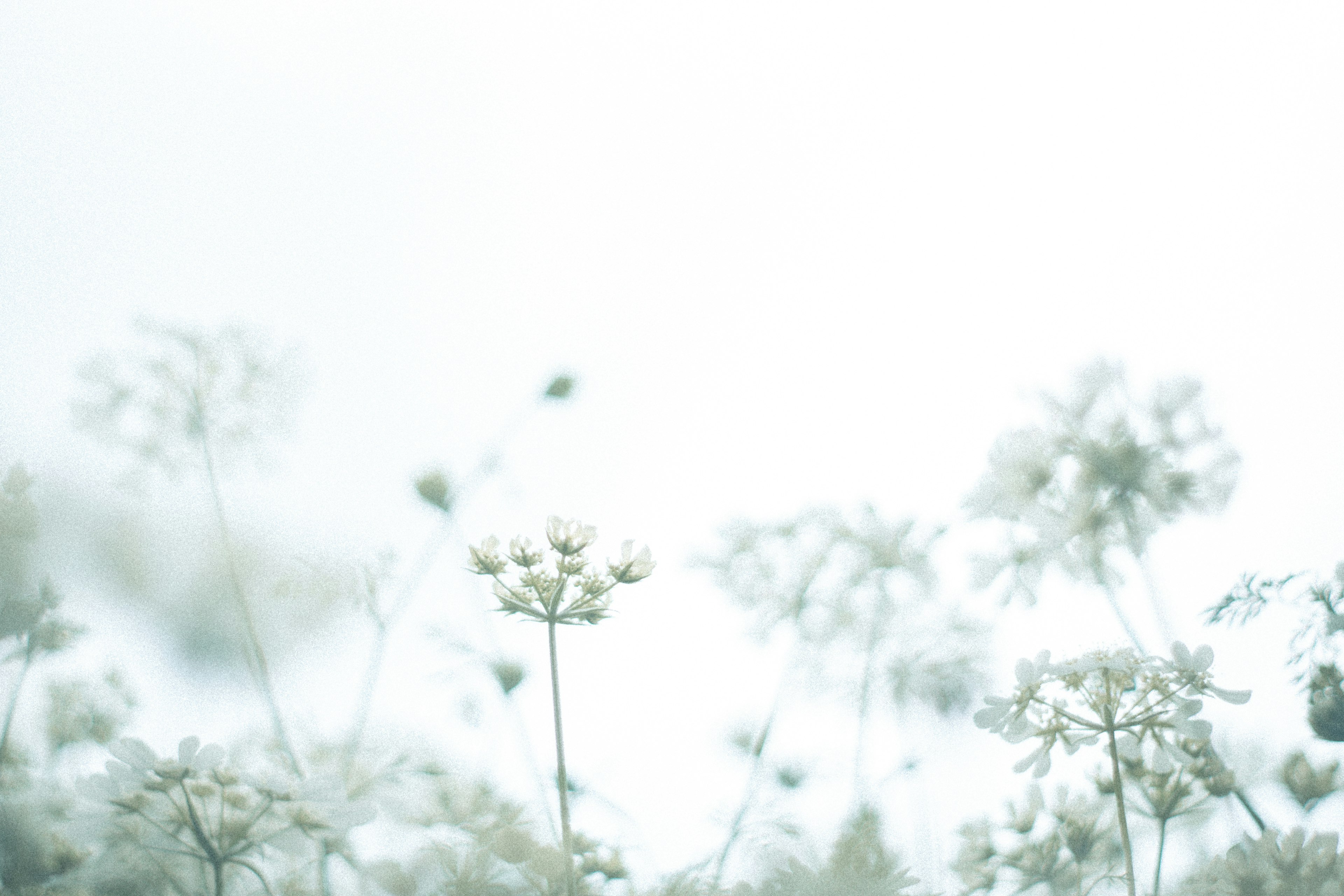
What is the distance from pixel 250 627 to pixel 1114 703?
1516 mm

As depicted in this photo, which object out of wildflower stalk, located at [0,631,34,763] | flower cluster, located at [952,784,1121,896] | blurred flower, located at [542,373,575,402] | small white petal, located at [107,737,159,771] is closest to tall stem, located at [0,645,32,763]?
wildflower stalk, located at [0,631,34,763]

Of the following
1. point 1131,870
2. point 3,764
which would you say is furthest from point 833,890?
point 3,764

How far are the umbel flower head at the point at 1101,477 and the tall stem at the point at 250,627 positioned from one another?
141cm

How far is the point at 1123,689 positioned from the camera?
1.32m

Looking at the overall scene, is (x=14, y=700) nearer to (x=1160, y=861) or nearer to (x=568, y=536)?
(x=568, y=536)

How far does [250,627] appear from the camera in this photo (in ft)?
5.77

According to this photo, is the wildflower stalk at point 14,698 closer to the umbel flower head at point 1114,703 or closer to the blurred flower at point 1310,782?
the umbel flower head at point 1114,703

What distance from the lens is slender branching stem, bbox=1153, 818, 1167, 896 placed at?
135cm

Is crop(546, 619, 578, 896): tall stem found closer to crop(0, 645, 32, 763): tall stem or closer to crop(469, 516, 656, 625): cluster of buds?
crop(469, 516, 656, 625): cluster of buds

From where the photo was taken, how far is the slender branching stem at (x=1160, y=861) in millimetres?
1350

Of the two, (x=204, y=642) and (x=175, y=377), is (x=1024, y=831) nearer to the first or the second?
(x=204, y=642)

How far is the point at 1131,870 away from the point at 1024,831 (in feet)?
3.57

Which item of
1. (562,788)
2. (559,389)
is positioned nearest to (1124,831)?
(562,788)

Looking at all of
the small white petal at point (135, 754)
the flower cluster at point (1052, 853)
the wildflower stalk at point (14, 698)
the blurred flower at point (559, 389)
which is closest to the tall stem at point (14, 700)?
the wildflower stalk at point (14, 698)
